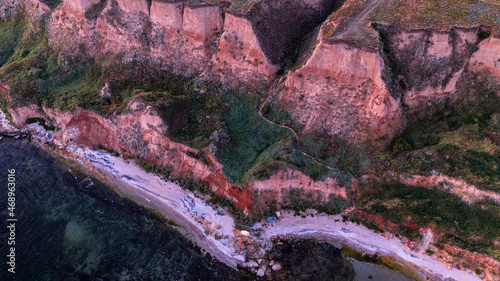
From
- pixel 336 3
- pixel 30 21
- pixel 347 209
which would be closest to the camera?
pixel 347 209

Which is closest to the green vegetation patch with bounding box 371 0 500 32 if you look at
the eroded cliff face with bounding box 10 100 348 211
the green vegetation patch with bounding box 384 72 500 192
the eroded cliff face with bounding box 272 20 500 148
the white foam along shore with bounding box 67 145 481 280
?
the eroded cliff face with bounding box 272 20 500 148

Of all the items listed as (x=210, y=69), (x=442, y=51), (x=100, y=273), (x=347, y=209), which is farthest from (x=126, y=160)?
(x=442, y=51)

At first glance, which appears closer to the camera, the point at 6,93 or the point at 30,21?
the point at 6,93

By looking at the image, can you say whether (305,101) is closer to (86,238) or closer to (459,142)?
(459,142)

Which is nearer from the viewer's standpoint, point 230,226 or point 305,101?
point 230,226

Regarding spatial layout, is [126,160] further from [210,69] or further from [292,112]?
[292,112]

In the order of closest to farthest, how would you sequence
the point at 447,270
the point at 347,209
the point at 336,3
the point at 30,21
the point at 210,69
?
the point at 447,270 < the point at 347,209 < the point at 210,69 < the point at 336,3 < the point at 30,21

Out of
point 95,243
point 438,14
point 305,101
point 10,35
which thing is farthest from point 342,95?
point 10,35

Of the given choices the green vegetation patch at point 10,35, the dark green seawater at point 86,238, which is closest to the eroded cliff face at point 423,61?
the dark green seawater at point 86,238
